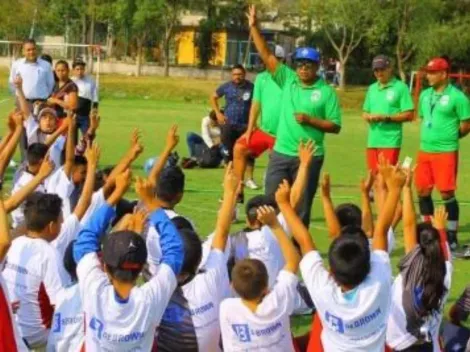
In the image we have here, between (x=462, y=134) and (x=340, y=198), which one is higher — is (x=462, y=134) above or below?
above

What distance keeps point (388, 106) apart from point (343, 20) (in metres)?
42.9

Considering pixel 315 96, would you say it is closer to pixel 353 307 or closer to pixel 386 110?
pixel 386 110

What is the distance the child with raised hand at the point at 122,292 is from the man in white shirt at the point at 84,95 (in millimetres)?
12166

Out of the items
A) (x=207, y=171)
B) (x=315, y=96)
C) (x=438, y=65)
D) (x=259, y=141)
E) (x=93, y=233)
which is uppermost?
(x=438, y=65)

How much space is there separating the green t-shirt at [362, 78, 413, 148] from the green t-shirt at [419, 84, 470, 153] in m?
0.54

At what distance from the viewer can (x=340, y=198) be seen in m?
15.0

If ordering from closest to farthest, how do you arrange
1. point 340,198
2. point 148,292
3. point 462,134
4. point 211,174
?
point 148,292 → point 462,134 → point 340,198 → point 211,174

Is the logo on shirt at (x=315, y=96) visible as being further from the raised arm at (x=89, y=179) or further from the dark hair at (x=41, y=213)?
the dark hair at (x=41, y=213)

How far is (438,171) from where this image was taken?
1170cm

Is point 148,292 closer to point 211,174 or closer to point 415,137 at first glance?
point 211,174

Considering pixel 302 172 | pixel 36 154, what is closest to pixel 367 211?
pixel 302 172

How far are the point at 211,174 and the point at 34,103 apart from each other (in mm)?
3328

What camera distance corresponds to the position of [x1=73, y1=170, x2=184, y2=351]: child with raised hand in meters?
5.20

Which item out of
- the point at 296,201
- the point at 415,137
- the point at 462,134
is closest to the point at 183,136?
the point at 415,137
